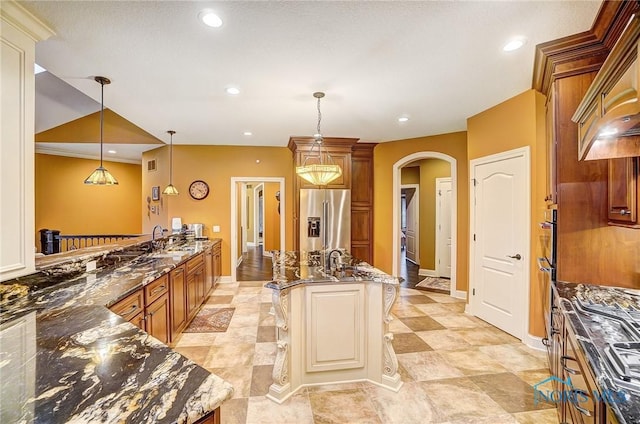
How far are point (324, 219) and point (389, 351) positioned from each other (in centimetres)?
294

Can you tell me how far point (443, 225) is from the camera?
6113mm

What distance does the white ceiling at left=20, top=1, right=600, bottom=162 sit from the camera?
1.87 m

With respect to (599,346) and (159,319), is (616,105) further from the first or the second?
(159,319)

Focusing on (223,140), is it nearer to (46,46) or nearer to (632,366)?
(46,46)

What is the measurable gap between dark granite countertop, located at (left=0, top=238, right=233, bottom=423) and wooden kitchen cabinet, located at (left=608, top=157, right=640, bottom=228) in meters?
2.41

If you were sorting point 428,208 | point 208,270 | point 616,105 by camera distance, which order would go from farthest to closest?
point 428,208, point 208,270, point 616,105

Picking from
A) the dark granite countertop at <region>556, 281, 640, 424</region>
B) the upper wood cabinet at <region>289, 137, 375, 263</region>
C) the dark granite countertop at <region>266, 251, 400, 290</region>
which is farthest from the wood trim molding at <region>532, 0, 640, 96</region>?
the upper wood cabinet at <region>289, 137, 375, 263</region>

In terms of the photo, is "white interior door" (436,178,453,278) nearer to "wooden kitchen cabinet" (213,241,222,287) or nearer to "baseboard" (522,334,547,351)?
"baseboard" (522,334,547,351)

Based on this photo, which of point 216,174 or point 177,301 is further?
point 216,174

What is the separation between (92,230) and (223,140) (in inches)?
163

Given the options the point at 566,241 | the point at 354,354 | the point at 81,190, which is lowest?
the point at 354,354

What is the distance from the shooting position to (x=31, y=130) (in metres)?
1.93

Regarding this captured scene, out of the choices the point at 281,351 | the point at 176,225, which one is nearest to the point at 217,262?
the point at 176,225

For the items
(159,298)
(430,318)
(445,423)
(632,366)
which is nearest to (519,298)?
(430,318)
